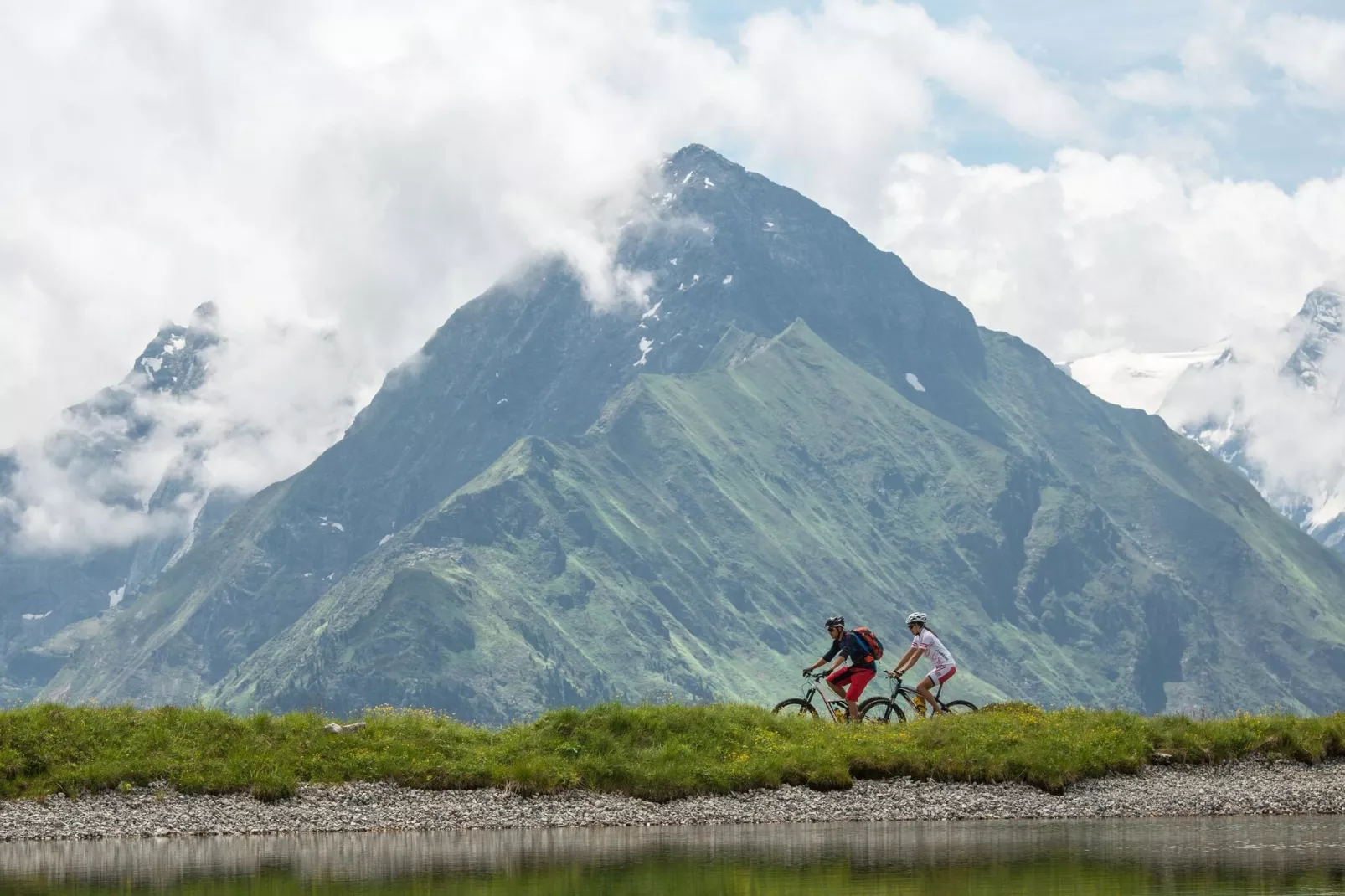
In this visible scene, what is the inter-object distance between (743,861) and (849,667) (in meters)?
15.6

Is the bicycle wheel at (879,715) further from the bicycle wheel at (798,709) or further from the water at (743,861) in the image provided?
the water at (743,861)

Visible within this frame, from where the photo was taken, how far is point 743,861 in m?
42.8

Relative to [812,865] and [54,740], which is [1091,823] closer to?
[812,865]

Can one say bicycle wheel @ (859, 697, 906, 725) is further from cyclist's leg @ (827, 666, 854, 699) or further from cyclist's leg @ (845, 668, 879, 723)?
cyclist's leg @ (827, 666, 854, 699)

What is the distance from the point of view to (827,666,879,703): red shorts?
57.6 m

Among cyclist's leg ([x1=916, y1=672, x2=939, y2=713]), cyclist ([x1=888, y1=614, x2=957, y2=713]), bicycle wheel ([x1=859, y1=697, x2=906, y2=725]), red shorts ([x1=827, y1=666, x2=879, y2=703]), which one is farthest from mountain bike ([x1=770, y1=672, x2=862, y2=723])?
cyclist's leg ([x1=916, y1=672, x2=939, y2=713])

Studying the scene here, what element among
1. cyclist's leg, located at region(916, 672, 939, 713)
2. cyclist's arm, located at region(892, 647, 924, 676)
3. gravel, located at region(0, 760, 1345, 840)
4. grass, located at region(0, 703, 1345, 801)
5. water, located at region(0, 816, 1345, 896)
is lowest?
water, located at region(0, 816, 1345, 896)

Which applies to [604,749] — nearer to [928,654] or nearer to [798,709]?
[798,709]

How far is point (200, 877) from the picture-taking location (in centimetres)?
4097

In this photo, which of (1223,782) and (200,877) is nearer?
(200,877)

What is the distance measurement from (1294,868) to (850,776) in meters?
15.9

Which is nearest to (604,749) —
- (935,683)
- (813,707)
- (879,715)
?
(813,707)

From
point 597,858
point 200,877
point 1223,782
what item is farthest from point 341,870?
point 1223,782

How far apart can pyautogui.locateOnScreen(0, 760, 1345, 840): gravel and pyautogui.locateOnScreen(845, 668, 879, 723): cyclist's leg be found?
537 cm
